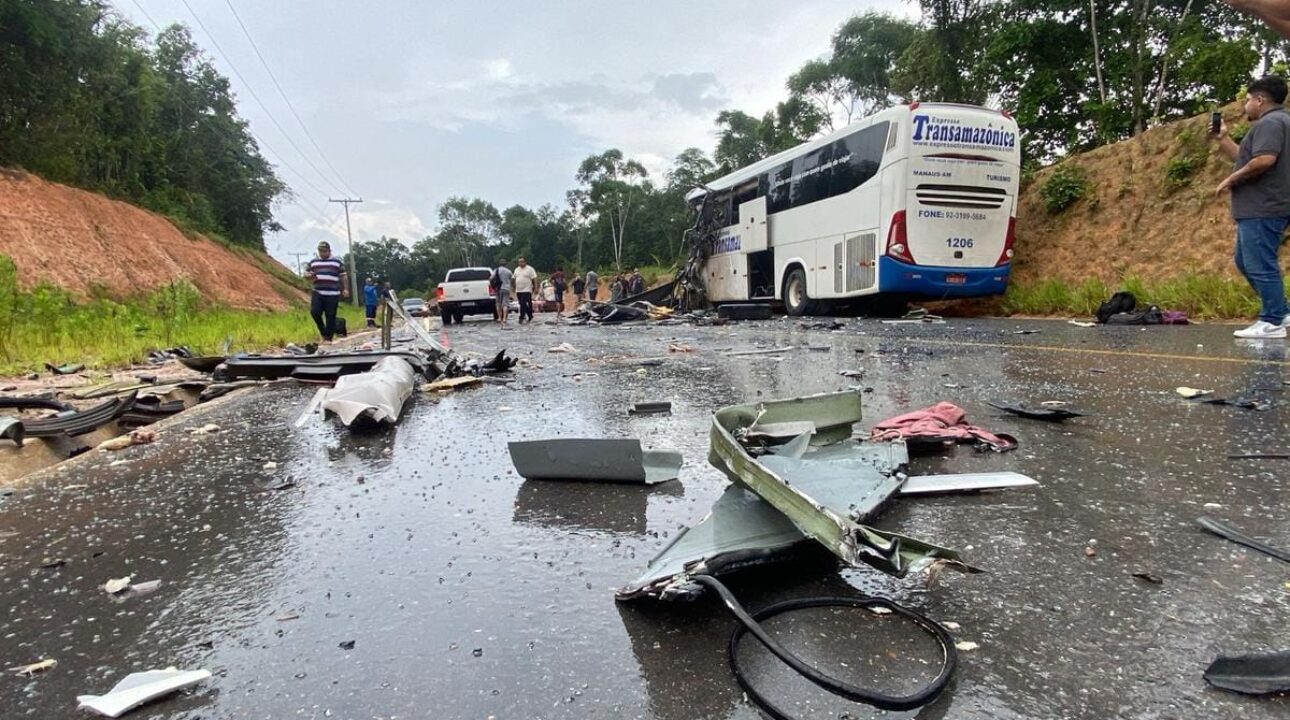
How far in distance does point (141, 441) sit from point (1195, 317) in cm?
1127

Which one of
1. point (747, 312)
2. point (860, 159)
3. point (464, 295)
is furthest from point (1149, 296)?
point (464, 295)

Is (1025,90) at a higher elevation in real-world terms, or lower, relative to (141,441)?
higher

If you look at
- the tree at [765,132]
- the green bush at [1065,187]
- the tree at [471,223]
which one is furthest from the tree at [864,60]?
the tree at [471,223]

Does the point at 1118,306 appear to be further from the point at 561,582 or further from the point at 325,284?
the point at 325,284

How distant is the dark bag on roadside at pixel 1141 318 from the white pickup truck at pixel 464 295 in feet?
54.6

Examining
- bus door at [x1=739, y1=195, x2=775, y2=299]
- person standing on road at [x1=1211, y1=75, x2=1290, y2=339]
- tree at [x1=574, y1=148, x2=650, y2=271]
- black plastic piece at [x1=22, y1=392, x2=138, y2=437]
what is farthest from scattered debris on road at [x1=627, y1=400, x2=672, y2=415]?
tree at [x1=574, y1=148, x2=650, y2=271]

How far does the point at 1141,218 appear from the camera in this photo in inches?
481

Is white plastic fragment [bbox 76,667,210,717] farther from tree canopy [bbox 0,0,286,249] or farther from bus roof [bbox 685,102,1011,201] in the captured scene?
tree canopy [bbox 0,0,286,249]

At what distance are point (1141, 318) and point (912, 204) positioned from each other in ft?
12.8

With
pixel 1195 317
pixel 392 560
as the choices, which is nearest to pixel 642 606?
pixel 392 560

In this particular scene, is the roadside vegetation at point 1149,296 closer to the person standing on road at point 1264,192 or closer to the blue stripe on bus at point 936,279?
the blue stripe on bus at point 936,279

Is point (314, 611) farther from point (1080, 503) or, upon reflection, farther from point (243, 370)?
point (243, 370)

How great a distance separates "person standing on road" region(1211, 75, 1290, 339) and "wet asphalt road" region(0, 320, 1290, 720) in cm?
382

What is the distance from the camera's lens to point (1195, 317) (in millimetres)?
8789
